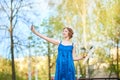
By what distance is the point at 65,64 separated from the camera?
3301 millimetres

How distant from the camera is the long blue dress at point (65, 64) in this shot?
3.30 metres

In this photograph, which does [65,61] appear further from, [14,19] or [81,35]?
[81,35]

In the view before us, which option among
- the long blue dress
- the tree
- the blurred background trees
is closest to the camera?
the long blue dress

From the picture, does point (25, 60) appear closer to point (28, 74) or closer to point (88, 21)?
point (28, 74)

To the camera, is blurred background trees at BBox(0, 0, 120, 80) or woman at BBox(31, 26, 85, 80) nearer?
woman at BBox(31, 26, 85, 80)

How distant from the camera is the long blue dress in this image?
130 inches

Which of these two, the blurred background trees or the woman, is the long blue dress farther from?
the blurred background trees

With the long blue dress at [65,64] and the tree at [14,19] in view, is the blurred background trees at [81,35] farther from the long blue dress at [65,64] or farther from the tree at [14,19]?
the long blue dress at [65,64]

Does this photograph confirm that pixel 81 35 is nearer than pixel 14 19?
No

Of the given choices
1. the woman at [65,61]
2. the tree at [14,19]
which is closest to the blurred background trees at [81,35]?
the tree at [14,19]

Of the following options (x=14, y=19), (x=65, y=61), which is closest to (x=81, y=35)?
(x=14, y=19)

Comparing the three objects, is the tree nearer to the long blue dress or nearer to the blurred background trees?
the blurred background trees

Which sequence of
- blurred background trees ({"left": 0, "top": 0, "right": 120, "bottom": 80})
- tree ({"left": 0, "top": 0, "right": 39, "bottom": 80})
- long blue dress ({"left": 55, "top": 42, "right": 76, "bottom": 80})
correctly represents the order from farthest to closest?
1. blurred background trees ({"left": 0, "top": 0, "right": 120, "bottom": 80})
2. tree ({"left": 0, "top": 0, "right": 39, "bottom": 80})
3. long blue dress ({"left": 55, "top": 42, "right": 76, "bottom": 80})

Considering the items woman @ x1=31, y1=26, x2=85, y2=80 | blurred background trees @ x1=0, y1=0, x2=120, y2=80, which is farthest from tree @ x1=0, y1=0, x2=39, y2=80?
woman @ x1=31, y1=26, x2=85, y2=80
